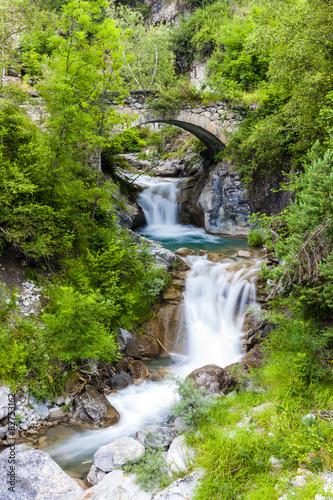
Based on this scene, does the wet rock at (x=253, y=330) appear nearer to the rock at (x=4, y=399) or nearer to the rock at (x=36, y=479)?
the rock at (x=36, y=479)

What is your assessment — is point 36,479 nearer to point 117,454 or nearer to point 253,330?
point 117,454

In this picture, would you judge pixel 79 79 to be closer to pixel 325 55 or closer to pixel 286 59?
pixel 286 59

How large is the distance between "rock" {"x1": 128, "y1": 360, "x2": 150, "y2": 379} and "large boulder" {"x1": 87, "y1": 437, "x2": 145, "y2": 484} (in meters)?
1.98

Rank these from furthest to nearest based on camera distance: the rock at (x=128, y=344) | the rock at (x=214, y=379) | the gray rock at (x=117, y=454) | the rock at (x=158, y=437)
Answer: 1. the rock at (x=128, y=344)
2. the rock at (x=214, y=379)
3. the rock at (x=158, y=437)
4. the gray rock at (x=117, y=454)

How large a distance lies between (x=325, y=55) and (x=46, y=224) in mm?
6345

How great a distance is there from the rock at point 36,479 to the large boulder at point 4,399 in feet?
1.81

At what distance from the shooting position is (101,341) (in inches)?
187

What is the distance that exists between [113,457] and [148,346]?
2936mm

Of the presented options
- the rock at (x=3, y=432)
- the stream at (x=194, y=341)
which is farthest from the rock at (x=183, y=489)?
the rock at (x=3, y=432)

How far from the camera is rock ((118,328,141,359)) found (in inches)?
234

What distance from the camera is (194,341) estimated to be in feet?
22.6

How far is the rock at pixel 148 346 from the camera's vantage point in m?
6.34

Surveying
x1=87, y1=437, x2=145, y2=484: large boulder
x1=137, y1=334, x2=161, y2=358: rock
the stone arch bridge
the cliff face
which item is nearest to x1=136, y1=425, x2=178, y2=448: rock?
x1=87, y1=437, x2=145, y2=484: large boulder

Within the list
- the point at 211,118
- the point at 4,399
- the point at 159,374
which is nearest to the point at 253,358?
the point at 159,374
